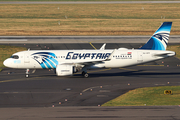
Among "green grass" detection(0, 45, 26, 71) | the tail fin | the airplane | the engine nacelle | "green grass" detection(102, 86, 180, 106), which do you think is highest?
"green grass" detection(0, 45, 26, 71)

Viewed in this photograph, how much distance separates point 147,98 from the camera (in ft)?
106

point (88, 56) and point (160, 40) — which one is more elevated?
point (160, 40)

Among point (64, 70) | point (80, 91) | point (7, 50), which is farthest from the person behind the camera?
point (7, 50)

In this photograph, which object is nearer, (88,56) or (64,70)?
(64,70)

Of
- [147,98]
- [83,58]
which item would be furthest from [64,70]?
[147,98]

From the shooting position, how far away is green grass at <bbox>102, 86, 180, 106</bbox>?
30.5 m

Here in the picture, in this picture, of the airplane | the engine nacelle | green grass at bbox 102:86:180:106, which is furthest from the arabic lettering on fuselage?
green grass at bbox 102:86:180:106

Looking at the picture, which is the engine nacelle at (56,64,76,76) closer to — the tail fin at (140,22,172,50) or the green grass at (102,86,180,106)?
the green grass at (102,86,180,106)

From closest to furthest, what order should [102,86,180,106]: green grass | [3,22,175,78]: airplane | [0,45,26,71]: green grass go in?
[102,86,180,106]: green grass
[3,22,175,78]: airplane
[0,45,26,71]: green grass

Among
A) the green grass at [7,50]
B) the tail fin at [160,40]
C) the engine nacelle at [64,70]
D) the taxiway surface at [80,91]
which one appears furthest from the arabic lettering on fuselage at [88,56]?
the green grass at [7,50]

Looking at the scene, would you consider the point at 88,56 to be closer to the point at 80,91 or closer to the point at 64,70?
the point at 64,70

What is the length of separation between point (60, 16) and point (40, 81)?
7314cm

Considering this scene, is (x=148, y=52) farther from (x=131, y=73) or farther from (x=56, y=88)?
(x=56, y=88)

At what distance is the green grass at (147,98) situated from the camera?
Answer: 30453mm
